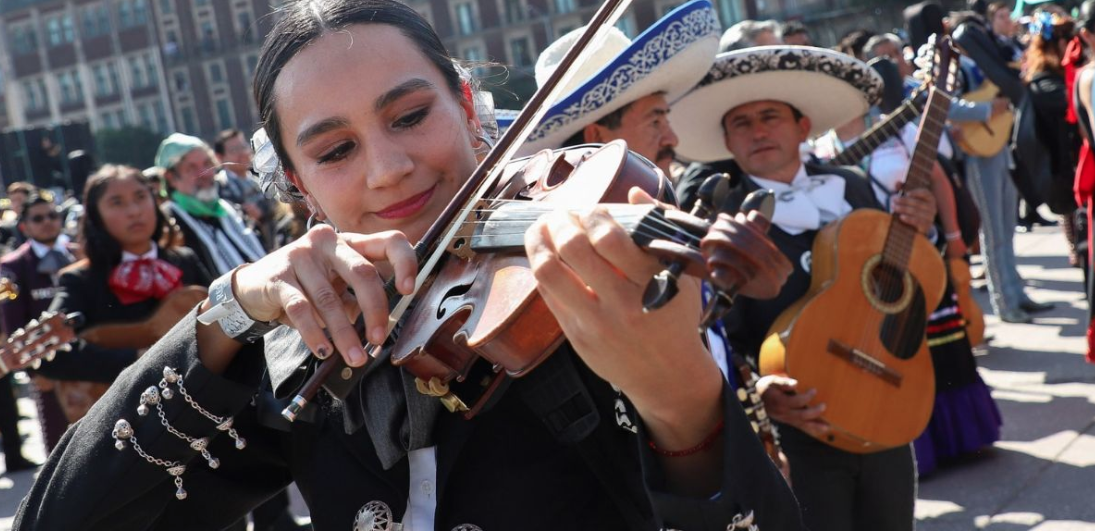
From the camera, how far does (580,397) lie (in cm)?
147

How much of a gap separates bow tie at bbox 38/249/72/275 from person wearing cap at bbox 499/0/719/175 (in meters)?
5.00

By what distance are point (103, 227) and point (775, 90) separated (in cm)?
279

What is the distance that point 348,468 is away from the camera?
1.57m

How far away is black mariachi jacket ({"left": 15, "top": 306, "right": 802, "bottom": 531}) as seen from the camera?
146cm

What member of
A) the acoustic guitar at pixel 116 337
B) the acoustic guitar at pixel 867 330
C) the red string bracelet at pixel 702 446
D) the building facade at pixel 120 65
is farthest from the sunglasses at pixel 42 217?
the building facade at pixel 120 65

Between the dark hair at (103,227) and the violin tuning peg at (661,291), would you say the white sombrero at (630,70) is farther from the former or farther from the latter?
the dark hair at (103,227)

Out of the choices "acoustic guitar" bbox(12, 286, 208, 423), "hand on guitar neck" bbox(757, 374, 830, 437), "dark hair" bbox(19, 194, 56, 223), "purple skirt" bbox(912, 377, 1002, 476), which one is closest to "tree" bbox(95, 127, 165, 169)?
"dark hair" bbox(19, 194, 56, 223)

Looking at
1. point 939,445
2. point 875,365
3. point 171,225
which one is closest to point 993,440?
point 939,445

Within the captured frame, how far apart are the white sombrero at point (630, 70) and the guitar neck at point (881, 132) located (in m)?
1.11

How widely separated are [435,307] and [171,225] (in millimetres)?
3741

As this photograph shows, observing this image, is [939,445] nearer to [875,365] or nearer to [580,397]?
[875,365]

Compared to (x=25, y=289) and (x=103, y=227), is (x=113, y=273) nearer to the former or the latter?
(x=103, y=227)

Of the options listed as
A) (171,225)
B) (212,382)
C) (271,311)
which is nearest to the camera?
(271,311)

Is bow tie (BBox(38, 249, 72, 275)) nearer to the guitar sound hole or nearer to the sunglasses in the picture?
the sunglasses
